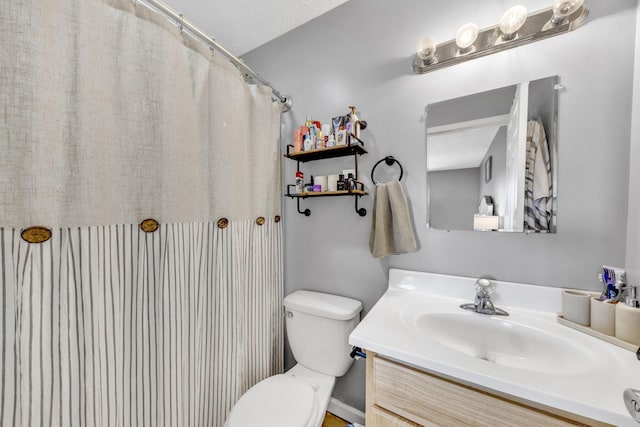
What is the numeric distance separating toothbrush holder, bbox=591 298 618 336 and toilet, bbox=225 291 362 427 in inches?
31.7

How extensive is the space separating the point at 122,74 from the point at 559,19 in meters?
1.49

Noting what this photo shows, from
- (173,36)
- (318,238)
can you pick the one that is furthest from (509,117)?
(173,36)

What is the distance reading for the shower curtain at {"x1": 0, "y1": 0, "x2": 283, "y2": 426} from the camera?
553mm

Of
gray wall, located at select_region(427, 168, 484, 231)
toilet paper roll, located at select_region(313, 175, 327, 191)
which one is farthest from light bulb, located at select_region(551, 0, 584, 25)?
toilet paper roll, located at select_region(313, 175, 327, 191)

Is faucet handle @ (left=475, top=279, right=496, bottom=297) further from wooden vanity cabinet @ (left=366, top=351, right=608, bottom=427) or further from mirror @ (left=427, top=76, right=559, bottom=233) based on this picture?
wooden vanity cabinet @ (left=366, top=351, right=608, bottom=427)

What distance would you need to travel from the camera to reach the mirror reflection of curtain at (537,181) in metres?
0.83

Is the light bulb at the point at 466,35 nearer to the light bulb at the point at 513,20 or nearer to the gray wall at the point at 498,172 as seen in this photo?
the light bulb at the point at 513,20

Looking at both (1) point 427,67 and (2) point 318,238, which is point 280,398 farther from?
(1) point 427,67

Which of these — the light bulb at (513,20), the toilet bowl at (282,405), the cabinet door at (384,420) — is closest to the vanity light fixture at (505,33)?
the light bulb at (513,20)

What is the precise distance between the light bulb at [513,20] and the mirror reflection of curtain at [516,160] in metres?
0.20

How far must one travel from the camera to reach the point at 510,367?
550 mm

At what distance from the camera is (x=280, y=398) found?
95cm

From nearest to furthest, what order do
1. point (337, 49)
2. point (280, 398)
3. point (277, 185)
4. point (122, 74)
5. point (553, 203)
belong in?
1. point (122, 74)
2. point (553, 203)
3. point (280, 398)
4. point (337, 49)
5. point (277, 185)

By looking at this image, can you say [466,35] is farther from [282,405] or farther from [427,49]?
[282,405]
